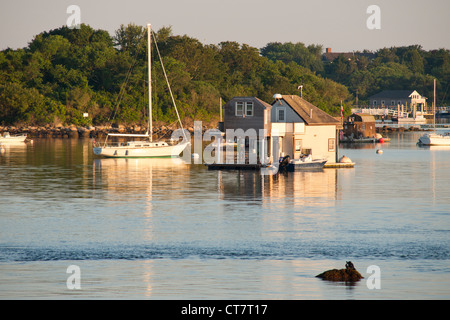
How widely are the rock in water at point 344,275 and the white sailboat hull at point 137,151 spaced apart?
202 ft

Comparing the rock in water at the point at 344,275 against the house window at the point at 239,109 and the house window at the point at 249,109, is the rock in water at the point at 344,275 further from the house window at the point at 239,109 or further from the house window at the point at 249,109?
the house window at the point at 239,109

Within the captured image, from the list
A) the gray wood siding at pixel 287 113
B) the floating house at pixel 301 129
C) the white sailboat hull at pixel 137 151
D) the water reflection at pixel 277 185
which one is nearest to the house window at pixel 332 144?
the floating house at pixel 301 129

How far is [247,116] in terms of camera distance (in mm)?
66875

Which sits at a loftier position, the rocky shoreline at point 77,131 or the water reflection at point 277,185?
the rocky shoreline at point 77,131

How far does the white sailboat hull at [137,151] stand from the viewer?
86.4 metres

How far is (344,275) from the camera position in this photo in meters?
25.6

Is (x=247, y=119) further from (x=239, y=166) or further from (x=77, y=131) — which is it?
(x=77, y=131)

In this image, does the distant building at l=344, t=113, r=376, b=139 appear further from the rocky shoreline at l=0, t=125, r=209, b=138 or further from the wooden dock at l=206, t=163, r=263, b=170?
the wooden dock at l=206, t=163, r=263, b=170

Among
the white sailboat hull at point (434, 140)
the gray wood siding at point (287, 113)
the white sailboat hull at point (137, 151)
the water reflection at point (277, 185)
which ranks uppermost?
the gray wood siding at point (287, 113)

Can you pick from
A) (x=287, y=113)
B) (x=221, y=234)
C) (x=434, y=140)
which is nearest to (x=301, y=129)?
(x=287, y=113)

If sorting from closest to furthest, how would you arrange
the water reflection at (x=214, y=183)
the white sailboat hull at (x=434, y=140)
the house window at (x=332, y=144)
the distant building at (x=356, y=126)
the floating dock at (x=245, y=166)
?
1. the water reflection at (x=214, y=183)
2. the floating dock at (x=245, y=166)
3. the house window at (x=332, y=144)
4. the white sailboat hull at (x=434, y=140)
5. the distant building at (x=356, y=126)

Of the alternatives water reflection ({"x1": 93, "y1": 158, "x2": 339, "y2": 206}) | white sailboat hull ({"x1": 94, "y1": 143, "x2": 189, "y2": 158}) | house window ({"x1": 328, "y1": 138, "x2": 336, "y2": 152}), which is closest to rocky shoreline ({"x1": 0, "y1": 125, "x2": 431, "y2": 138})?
white sailboat hull ({"x1": 94, "y1": 143, "x2": 189, "y2": 158})
